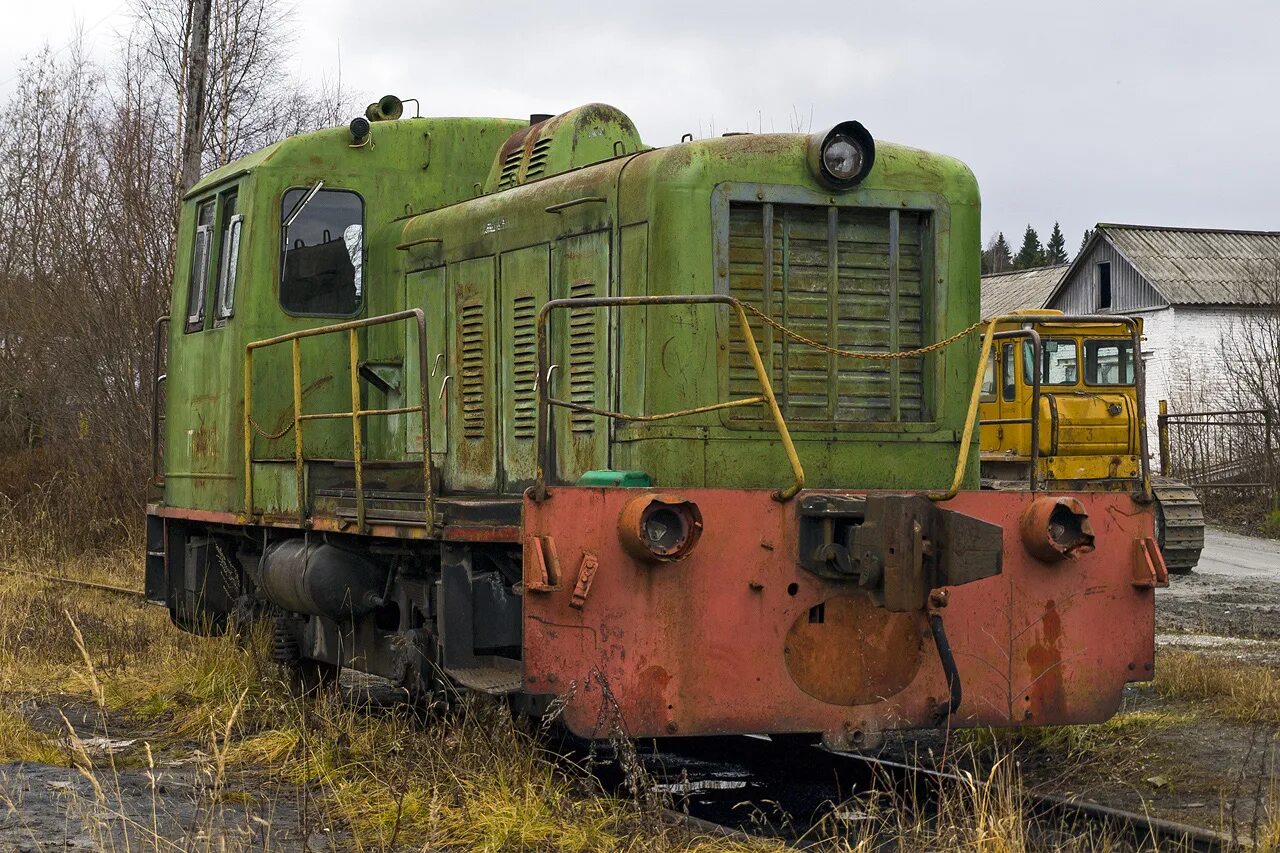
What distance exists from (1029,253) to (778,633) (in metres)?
90.1

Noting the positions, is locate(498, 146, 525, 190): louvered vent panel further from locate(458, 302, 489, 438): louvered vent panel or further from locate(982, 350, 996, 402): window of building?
locate(982, 350, 996, 402): window of building

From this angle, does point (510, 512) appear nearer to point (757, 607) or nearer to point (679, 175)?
point (757, 607)

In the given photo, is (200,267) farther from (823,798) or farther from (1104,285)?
(1104,285)

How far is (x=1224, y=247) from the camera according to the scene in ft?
130

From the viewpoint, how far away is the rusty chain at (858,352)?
6520mm

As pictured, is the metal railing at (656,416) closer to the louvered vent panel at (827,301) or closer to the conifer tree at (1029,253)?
the louvered vent panel at (827,301)

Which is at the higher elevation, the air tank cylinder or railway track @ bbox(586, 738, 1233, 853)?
the air tank cylinder

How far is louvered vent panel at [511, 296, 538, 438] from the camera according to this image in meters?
7.55

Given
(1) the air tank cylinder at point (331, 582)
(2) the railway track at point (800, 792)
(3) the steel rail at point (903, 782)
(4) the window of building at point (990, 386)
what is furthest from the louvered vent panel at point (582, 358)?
(4) the window of building at point (990, 386)

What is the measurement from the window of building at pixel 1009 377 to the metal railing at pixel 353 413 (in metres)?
12.9

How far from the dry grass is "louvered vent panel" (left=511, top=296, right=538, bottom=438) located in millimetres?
4063

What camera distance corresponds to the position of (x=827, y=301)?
6.92 metres

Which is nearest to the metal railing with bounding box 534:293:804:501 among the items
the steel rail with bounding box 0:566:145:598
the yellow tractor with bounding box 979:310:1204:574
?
the steel rail with bounding box 0:566:145:598

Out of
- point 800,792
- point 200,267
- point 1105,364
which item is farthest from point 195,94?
point 800,792
